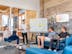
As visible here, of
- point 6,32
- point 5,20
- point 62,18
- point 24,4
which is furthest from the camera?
point 24,4

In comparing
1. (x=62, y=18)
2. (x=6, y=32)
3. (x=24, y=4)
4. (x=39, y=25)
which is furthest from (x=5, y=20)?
(x=62, y=18)

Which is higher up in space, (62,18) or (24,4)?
(24,4)

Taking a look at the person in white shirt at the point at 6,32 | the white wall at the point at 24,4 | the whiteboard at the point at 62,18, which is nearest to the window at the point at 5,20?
the person in white shirt at the point at 6,32

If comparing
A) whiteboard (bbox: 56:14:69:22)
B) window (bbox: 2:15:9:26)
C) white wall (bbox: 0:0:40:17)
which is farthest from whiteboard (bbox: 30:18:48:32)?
window (bbox: 2:15:9:26)

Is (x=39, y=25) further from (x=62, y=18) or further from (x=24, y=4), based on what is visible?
(x=24, y=4)

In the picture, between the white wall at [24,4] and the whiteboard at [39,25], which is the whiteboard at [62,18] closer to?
the whiteboard at [39,25]

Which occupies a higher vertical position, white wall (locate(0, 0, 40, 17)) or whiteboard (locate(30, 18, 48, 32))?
white wall (locate(0, 0, 40, 17))

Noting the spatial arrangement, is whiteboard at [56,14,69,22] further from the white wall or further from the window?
the window

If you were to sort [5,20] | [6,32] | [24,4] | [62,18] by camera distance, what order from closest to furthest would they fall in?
[62,18] < [6,32] < [5,20] < [24,4]

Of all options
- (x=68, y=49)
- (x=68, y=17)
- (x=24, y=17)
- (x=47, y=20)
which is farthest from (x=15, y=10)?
(x=68, y=49)

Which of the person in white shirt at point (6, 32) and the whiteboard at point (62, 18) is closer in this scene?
the whiteboard at point (62, 18)

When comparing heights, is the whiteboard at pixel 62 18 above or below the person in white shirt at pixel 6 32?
above

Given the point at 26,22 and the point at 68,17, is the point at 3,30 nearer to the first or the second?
the point at 26,22

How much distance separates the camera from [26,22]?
6324 millimetres
